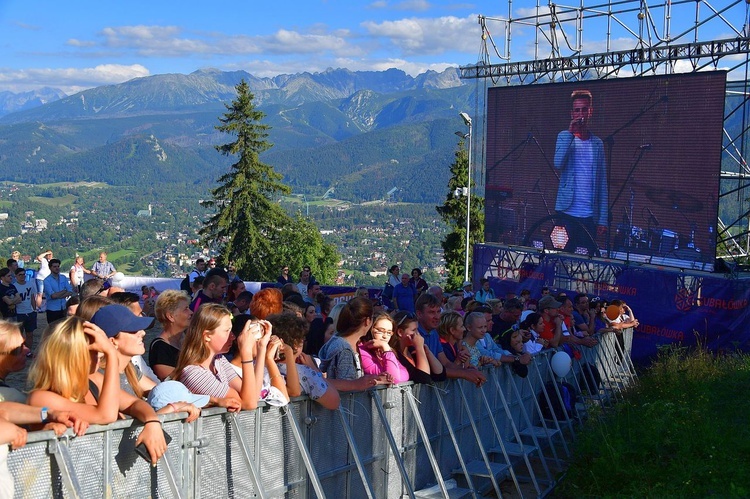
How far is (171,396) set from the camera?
4.13 metres

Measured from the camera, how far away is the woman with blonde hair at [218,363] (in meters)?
4.38

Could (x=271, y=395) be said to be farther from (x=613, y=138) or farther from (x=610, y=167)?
(x=613, y=138)

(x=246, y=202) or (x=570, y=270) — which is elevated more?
(x=246, y=202)

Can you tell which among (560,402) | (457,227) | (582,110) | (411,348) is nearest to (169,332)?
(411,348)

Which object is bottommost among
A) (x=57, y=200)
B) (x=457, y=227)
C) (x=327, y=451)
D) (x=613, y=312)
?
(x=57, y=200)

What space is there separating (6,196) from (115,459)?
182 meters

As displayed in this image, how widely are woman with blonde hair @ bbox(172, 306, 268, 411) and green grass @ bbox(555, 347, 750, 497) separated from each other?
13.0ft

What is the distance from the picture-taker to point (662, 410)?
8.95m

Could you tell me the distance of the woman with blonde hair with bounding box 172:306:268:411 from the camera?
14.4ft

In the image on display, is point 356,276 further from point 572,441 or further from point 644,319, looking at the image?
point 572,441

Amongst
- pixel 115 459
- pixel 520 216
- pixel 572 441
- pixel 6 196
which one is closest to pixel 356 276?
pixel 520 216

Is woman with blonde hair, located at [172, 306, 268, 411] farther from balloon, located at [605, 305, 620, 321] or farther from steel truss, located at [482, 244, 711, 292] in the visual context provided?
steel truss, located at [482, 244, 711, 292]

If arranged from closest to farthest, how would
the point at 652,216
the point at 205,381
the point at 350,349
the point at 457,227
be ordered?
the point at 205,381 < the point at 350,349 < the point at 652,216 < the point at 457,227

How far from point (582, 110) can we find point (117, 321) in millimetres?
15868
